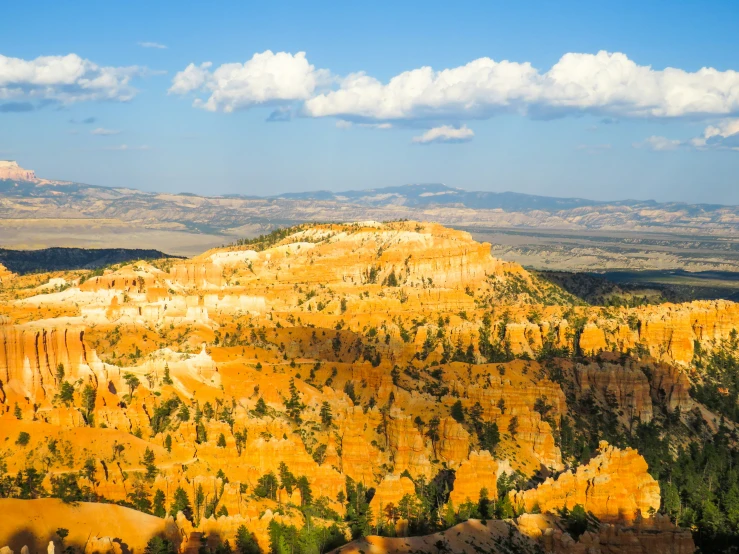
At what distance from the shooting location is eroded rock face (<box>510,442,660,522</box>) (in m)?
77.4

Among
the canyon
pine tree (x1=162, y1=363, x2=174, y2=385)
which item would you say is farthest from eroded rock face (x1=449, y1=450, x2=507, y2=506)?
pine tree (x1=162, y1=363, x2=174, y2=385)

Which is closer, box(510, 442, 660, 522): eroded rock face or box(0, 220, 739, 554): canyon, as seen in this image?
box(0, 220, 739, 554): canyon

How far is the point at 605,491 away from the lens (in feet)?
257

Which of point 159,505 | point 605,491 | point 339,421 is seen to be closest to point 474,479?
point 605,491

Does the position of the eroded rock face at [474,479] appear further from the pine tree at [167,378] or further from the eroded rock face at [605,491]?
the pine tree at [167,378]

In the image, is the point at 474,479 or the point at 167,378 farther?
the point at 167,378

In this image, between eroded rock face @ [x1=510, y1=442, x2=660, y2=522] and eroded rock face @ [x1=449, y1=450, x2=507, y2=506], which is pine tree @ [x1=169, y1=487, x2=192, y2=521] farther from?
eroded rock face @ [x1=510, y1=442, x2=660, y2=522]

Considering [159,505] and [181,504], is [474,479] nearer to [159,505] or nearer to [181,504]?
[181,504]

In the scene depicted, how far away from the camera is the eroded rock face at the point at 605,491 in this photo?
3049 inches

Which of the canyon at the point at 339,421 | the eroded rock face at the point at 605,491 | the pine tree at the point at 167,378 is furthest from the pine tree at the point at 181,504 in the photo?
the eroded rock face at the point at 605,491

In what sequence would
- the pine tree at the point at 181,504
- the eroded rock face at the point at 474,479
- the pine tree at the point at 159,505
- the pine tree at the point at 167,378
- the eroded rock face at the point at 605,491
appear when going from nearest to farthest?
the pine tree at the point at 159,505
the pine tree at the point at 181,504
the eroded rock face at the point at 605,491
the eroded rock face at the point at 474,479
the pine tree at the point at 167,378

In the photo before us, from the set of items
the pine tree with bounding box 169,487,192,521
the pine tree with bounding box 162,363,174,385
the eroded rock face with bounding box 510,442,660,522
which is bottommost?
the eroded rock face with bounding box 510,442,660,522

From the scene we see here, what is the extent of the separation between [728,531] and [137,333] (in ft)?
255

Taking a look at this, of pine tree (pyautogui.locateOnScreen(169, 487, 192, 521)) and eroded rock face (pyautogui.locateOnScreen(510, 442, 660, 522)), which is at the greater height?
pine tree (pyautogui.locateOnScreen(169, 487, 192, 521))
